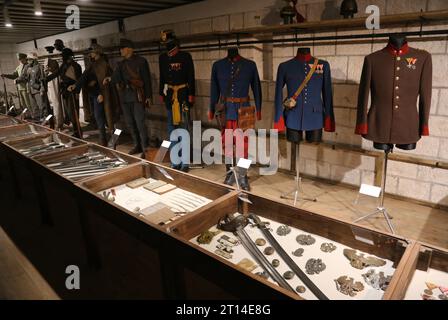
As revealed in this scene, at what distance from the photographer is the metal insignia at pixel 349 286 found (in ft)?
4.25

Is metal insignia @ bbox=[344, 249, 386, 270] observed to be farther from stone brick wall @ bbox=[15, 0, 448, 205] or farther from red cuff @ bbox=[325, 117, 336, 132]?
stone brick wall @ bbox=[15, 0, 448, 205]

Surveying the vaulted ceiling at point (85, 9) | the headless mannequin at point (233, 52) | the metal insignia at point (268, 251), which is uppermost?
the vaulted ceiling at point (85, 9)

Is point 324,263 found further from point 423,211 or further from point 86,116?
point 86,116

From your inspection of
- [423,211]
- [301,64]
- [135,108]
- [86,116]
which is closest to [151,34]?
[135,108]

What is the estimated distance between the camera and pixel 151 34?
5.51 m

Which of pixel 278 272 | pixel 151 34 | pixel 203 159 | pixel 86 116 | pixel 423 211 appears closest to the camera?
pixel 278 272

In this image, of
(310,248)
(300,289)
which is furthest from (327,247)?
(300,289)

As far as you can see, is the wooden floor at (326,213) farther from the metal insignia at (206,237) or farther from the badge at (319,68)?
the badge at (319,68)

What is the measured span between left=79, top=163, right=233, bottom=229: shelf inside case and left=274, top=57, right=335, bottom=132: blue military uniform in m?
1.31

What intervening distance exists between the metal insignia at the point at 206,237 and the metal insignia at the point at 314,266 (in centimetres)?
50

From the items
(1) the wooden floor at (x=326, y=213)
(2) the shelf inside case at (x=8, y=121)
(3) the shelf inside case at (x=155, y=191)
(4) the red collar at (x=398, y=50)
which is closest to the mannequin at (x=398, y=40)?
(4) the red collar at (x=398, y=50)

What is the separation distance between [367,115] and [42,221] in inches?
122

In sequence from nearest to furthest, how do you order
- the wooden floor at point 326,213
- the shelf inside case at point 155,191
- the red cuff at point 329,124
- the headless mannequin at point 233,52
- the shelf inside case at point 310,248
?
the shelf inside case at point 310,248, the shelf inside case at point 155,191, the wooden floor at point 326,213, the red cuff at point 329,124, the headless mannequin at point 233,52

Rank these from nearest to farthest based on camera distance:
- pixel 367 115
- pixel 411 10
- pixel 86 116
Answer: pixel 367 115, pixel 411 10, pixel 86 116
